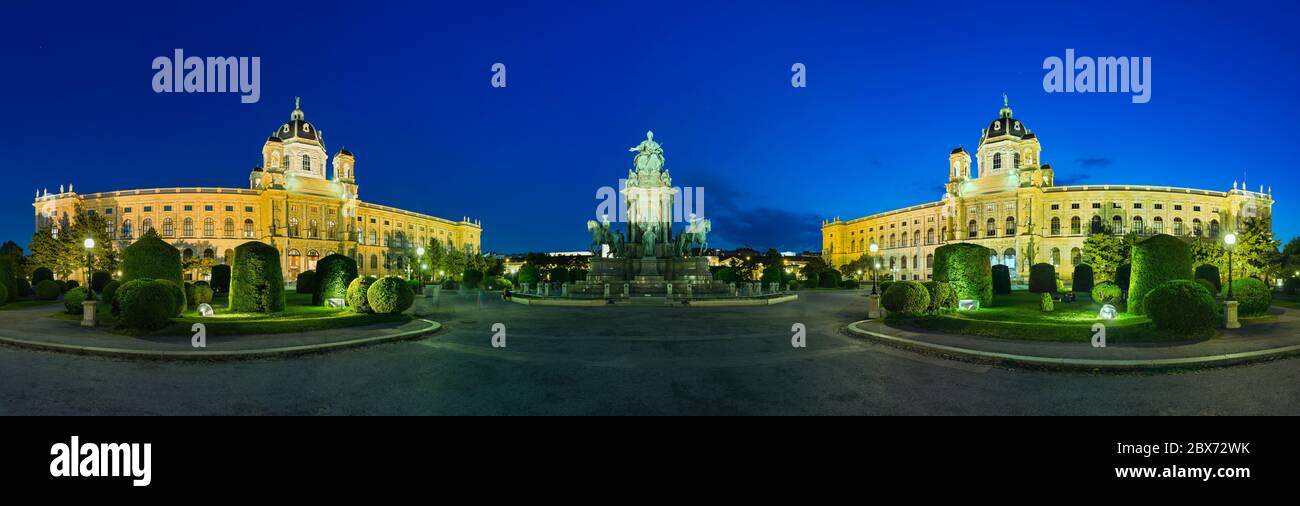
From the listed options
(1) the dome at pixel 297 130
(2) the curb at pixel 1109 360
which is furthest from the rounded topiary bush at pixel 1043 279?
(1) the dome at pixel 297 130

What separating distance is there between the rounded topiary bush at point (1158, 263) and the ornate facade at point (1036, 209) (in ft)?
259

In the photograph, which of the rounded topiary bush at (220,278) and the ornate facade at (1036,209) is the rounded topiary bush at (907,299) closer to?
the rounded topiary bush at (220,278)

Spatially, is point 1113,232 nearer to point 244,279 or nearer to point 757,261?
point 757,261

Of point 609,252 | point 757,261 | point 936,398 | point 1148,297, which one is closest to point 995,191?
point 757,261

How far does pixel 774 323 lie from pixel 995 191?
9952 cm

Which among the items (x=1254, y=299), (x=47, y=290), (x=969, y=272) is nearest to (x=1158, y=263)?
(x=1254, y=299)

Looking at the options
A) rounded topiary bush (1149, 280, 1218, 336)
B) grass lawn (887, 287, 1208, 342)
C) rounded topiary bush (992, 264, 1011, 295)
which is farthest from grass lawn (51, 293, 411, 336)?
rounded topiary bush (992, 264, 1011, 295)

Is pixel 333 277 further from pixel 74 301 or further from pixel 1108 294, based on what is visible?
pixel 1108 294

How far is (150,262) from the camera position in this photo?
65.6 ft

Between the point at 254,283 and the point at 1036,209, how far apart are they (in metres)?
110

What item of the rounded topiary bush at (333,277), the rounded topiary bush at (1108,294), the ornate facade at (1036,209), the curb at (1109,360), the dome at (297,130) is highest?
the dome at (297,130)

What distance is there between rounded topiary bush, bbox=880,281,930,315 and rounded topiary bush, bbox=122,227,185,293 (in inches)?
1036

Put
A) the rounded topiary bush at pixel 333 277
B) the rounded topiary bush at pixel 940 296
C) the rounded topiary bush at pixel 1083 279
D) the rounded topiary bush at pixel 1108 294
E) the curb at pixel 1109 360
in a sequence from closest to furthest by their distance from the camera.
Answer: the curb at pixel 1109 360, the rounded topiary bush at pixel 940 296, the rounded topiary bush at pixel 1108 294, the rounded topiary bush at pixel 333 277, the rounded topiary bush at pixel 1083 279

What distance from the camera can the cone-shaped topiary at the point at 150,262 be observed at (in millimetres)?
19844
